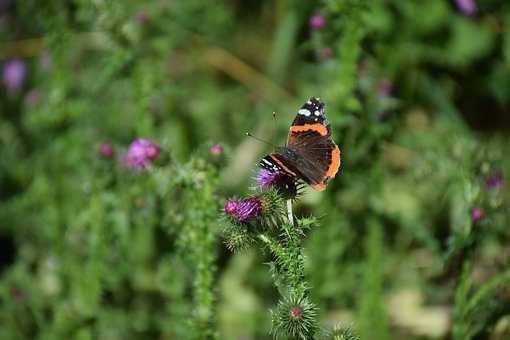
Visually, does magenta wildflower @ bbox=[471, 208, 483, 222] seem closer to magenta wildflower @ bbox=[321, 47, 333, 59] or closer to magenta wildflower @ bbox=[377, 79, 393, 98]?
magenta wildflower @ bbox=[377, 79, 393, 98]

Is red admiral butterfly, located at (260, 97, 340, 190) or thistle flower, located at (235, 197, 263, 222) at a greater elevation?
red admiral butterfly, located at (260, 97, 340, 190)

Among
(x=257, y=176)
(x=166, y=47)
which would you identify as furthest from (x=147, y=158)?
(x=166, y=47)

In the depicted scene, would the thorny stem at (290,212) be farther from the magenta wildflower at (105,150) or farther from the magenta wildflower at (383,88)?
the magenta wildflower at (383,88)

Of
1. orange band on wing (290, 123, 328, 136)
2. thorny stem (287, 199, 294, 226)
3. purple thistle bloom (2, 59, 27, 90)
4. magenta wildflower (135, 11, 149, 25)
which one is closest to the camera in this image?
thorny stem (287, 199, 294, 226)

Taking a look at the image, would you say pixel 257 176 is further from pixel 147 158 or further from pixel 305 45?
pixel 305 45

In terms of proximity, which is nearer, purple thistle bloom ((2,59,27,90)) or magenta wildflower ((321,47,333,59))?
magenta wildflower ((321,47,333,59))

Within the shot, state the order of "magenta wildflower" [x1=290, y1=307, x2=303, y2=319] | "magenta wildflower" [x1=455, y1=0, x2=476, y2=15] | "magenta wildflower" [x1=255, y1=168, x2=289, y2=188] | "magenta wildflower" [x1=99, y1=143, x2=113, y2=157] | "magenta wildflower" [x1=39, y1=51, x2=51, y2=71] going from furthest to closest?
"magenta wildflower" [x1=39, y1=51, x2=51, y2=71], "magenta wildflower" [x1=455, y1=0, x2=476, y2=15], "magenta wildflower" [x1=99, y1=143, x2=113, y2=157], "magenta wildflower" [x1=255, y1=168, x2=289, y2=188], "magenta wildflower" [x1=290, y1=307, x2=303, y2=319]

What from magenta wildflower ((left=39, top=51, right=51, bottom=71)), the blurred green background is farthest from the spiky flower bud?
magenta wildflower ((left=39, top=51, right=51, bottom=71))

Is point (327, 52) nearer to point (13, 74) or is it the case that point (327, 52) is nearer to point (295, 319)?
point (295, 319)
